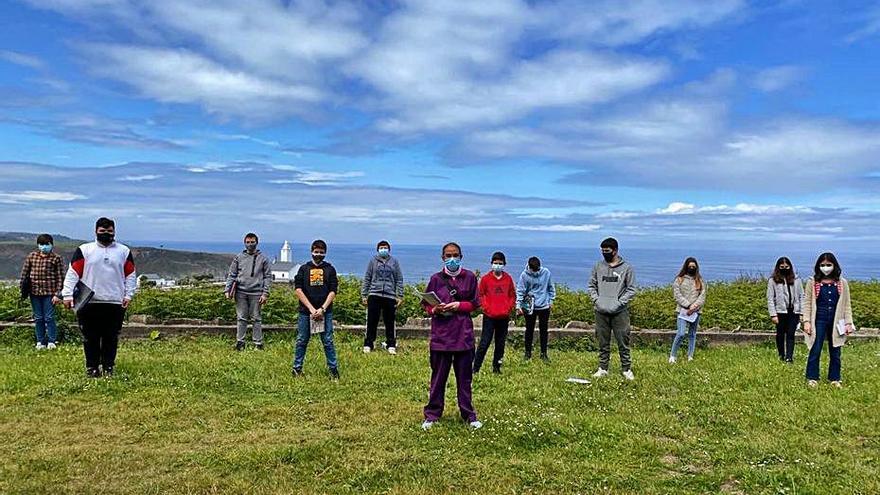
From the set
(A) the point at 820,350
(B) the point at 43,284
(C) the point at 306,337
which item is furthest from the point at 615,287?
(B) the point at 43,284

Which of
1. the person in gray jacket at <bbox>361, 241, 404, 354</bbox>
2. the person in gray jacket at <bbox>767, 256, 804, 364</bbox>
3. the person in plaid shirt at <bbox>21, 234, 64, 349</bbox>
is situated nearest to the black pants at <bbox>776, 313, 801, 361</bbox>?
the person in gray jacket at <bbox>767, 256, 804, 364</bbox>

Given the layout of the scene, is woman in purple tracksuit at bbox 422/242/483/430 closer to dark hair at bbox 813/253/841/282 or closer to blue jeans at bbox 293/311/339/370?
blue jeans at bbox 293/311/339/370

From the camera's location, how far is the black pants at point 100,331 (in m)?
9.35

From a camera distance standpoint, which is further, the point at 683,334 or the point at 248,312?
the point at 248,312

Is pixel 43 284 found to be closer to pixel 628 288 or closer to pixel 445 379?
pixel 445 379

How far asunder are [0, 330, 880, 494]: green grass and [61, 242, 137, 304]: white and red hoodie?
111 cm

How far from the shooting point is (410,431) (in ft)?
23.3

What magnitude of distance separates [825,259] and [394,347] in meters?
6.81

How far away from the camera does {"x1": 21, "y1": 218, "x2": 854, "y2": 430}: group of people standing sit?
24.4 feet

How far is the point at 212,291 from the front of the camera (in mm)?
15133

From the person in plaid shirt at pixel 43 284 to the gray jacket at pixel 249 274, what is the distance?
283 cm

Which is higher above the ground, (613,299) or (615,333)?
(613,299)

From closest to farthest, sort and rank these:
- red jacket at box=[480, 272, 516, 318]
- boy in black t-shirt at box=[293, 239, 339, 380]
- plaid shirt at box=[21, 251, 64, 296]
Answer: boy in black t-shirt at box=[293, 239, 339, 380] < red jacket at box=[480, 272, 516, 318] < plaid shirt at box=[21, 251, 64, 296]

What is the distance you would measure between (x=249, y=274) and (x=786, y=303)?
927 centimetres
